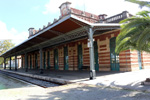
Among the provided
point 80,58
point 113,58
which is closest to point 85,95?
point 113,58

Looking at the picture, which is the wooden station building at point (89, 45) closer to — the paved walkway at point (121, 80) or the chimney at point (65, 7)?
the paved walkway at point (121, 80)

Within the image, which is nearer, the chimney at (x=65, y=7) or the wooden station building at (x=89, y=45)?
the wooden station building at (x=89, y=45)

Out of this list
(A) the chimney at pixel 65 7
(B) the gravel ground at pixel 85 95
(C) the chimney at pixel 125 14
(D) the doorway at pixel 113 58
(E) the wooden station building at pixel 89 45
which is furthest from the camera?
(A) the chimney at pixel 65 7

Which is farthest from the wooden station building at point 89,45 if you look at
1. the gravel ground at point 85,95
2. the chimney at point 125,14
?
the gravel ground at point 85,95

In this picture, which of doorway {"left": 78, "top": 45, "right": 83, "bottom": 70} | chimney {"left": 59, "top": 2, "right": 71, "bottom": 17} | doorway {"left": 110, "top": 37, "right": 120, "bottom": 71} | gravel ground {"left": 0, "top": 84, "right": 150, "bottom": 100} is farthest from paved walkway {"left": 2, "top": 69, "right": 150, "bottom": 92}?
chimney {"left": 59, "top": 2, "right": 71, "bottom": 17}

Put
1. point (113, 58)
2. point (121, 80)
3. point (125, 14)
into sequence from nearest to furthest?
point (121, 80)
point (125, 14)
point (113, 58)

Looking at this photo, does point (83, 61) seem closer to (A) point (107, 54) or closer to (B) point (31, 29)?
(A) point (107, 54)

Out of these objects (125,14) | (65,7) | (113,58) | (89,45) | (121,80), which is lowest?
(121,80)

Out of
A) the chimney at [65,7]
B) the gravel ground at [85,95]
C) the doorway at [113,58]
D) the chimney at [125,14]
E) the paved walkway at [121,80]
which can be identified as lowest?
the gravel ground at [85,95]

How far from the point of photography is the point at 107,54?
13.9m

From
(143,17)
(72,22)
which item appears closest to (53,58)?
(72,22)

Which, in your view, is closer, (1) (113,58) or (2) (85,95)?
(2) (85,95)

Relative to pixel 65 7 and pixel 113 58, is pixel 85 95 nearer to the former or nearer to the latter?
pixel 113 58

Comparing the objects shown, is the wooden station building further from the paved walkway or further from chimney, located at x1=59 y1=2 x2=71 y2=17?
chimney, located at x1=59 y1=2 x2=71 y2=17
